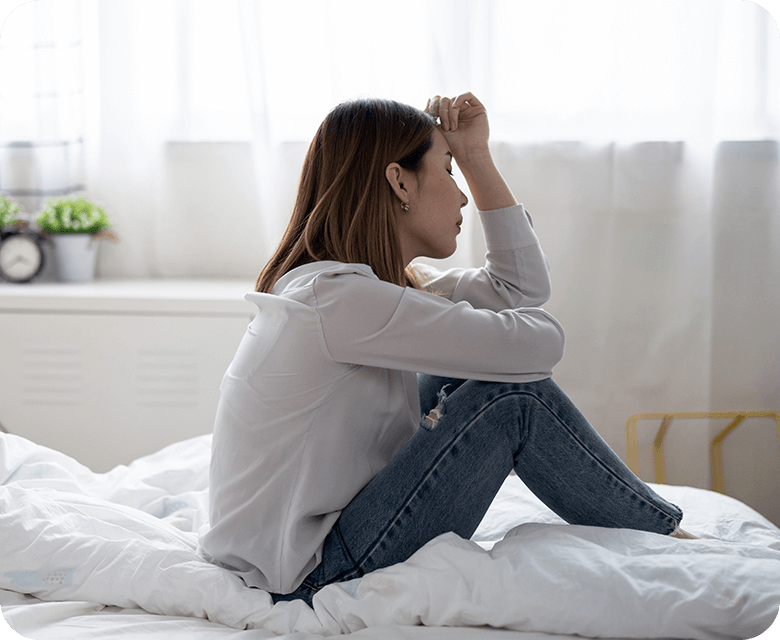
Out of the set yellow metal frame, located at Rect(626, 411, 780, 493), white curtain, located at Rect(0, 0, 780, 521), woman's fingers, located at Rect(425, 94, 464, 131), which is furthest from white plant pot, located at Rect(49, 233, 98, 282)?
yellow metal frame, located at Rect(626, 411, 780, 493)

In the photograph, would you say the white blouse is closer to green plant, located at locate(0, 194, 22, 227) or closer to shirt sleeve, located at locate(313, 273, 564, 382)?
shirt sleeve, located at locate(313, 273, 564, 382)

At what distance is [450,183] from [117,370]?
3.88 feet

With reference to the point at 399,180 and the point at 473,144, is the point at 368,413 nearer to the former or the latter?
the point at 399,180

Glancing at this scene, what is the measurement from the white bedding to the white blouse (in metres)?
0.07

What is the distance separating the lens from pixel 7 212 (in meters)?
2.14

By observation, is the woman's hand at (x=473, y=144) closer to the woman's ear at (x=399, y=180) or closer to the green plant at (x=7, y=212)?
the woman's ear at (x=399, y=180)

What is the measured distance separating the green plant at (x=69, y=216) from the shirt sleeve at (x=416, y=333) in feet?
4.49

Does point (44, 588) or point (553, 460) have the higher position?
point (553, 460)

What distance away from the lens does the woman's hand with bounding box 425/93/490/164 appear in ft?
4.31

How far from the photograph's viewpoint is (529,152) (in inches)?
81.8

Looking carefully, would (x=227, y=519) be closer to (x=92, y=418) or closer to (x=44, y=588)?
(x=44, y=588)

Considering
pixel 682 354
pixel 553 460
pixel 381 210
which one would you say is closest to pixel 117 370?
pixel 381 210

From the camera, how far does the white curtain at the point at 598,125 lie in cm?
202

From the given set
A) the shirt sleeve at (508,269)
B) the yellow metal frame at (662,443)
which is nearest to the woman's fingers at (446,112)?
the shirt sleeve at (508,269)
